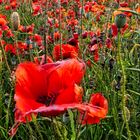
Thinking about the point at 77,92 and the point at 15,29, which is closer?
the point at 77,92

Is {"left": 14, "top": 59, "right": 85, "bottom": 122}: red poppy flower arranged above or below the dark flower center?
above

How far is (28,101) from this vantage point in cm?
75

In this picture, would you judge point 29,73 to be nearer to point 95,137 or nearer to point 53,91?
point 53,91

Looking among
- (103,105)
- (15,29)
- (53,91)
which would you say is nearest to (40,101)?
(53,91)

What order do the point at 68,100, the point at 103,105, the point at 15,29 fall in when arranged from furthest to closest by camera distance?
the point at 15,29, the point at 103,105, the point at 68,100

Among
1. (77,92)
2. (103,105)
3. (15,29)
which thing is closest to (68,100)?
(77,92)

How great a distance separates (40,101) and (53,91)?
1.2 inches

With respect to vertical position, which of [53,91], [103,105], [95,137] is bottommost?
[95,137]

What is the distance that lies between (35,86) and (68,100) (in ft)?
0.32

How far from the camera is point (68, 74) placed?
0.78m

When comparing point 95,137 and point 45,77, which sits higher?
point 45,77

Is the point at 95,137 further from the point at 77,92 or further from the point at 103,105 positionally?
the point at 77,92

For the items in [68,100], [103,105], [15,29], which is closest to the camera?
[68,100]

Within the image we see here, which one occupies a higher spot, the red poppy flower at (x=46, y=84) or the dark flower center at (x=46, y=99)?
the red poppy flower at (x=46, y=84)
